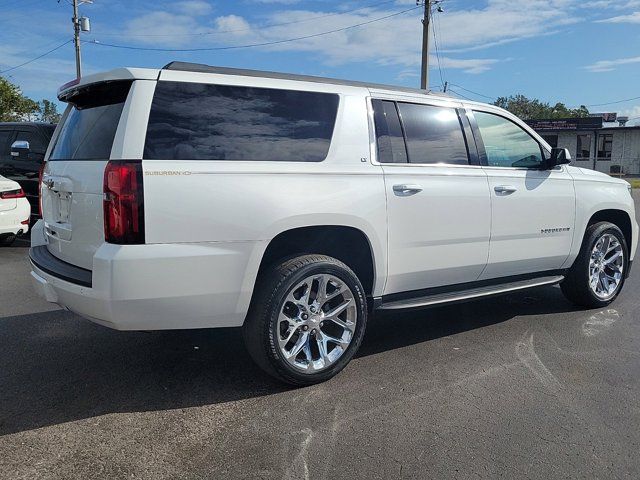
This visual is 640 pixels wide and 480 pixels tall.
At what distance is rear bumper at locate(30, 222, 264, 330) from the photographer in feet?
10.4

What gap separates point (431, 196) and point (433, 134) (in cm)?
57

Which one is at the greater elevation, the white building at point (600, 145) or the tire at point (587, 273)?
the white building at point (600, 145)

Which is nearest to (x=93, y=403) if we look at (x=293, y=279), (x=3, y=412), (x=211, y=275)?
(x=3, y=412)

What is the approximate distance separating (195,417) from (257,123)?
6.00 feet

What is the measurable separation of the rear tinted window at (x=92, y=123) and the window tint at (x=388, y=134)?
174 centimetres

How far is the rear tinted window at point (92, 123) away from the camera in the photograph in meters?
3.44

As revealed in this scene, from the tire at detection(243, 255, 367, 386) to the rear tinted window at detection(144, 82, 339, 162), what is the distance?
74 cm

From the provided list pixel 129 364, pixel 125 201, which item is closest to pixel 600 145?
pixel 129 364

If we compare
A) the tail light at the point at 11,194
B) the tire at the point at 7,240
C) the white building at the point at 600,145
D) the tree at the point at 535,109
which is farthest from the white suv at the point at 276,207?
the tree at the point at 535,109

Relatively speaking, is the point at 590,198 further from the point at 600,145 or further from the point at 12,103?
the point at 600,145

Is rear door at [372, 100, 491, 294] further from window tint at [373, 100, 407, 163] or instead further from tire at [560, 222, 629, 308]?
tire at [560, 222, 629, 308]

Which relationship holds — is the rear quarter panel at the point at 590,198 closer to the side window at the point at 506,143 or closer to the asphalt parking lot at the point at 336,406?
the side window at the point at 506,143

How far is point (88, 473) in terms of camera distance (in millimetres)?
2766

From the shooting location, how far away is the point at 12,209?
8.62 meters
